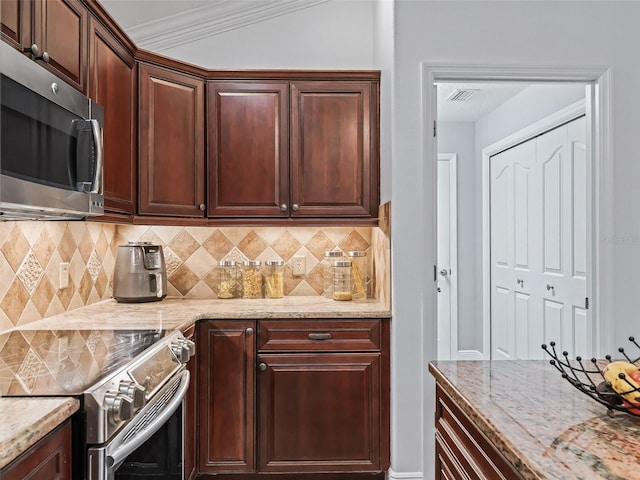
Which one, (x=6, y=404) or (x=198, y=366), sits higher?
(x=6, y=404)

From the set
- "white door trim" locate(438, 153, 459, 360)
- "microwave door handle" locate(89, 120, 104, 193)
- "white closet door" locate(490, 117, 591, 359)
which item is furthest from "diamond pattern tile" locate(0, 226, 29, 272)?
"white door trim" locate(438, 153, 459, 360)

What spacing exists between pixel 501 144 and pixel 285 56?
217 cm

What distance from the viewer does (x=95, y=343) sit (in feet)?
5.94

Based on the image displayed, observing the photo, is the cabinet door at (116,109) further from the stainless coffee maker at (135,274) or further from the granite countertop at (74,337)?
the granite countertop at (74,337)

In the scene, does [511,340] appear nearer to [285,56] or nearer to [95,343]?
[285,56]

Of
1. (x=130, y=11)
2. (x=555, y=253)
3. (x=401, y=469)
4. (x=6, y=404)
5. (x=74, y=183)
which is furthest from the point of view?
(x=555, y=253)

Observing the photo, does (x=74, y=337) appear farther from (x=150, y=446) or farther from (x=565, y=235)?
(x=565, y=235)

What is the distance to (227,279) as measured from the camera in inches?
125

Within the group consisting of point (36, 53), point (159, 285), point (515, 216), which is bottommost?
point (159, 285)

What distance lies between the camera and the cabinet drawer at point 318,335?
2.63m

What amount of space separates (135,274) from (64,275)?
1.26 feet

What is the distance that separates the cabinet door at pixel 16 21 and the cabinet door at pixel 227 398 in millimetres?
1474

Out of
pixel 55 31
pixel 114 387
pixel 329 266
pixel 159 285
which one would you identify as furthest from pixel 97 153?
pixel 329 266

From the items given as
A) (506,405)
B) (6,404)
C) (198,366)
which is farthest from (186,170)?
(506,405)
